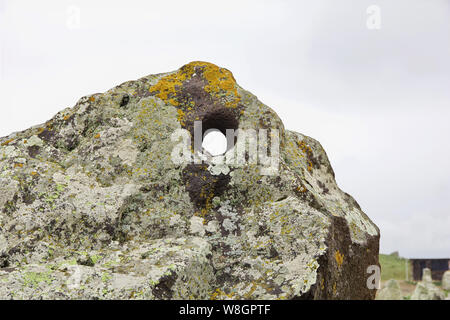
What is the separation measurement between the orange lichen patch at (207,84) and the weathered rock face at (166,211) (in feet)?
0.07

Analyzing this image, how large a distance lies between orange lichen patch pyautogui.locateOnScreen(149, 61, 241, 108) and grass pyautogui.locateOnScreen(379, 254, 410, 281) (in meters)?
24.7

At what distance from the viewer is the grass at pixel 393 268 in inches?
1137

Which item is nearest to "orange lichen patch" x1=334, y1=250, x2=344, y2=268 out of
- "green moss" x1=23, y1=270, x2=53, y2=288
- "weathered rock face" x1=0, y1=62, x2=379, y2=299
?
"weathered rock face" x1=0, y1=62, x2=379, y2=299

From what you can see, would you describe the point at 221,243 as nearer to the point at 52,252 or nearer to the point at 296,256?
the point at 296,256

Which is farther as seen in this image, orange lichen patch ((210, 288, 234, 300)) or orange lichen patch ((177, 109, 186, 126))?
orange lichen patch ((177, 109, 186, 126))

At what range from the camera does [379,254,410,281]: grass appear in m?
28.9

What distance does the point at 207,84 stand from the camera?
612cm

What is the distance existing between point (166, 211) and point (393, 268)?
2841 centimetres

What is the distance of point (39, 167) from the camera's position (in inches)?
214

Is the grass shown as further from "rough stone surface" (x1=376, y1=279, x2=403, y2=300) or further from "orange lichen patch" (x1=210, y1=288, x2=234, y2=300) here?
"orange lichen patch" (x1=210, y1=288, x2=234, y2=300)

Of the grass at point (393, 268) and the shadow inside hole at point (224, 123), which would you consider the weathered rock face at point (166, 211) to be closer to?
the shadow inside hole at point (224, 123)
